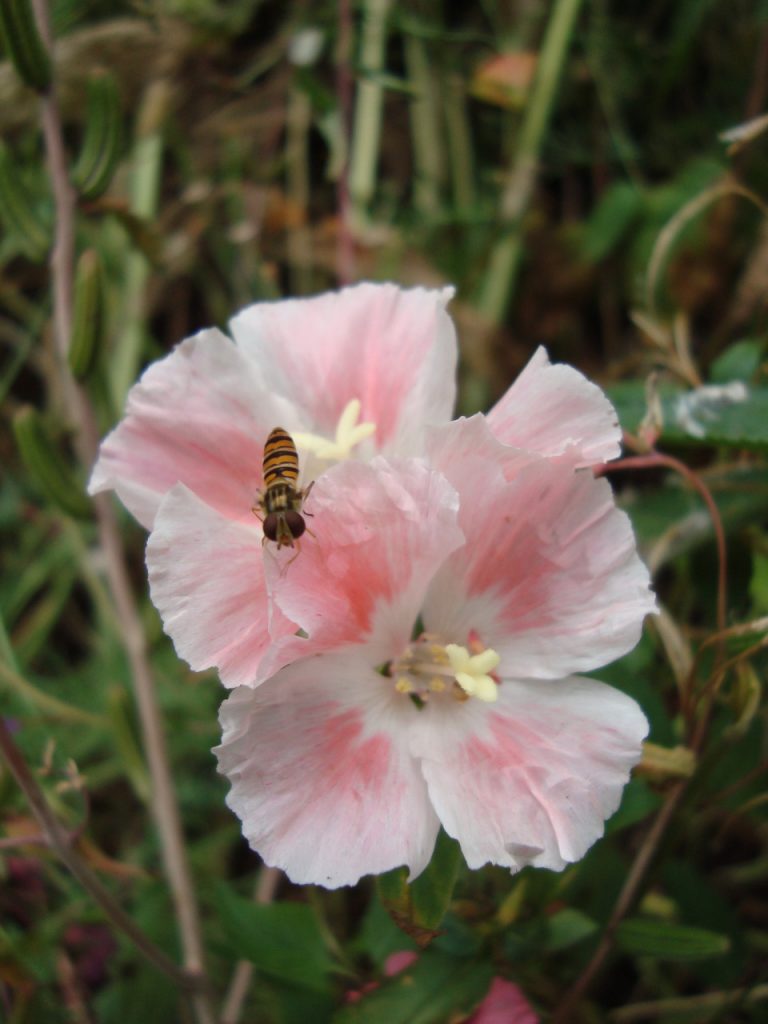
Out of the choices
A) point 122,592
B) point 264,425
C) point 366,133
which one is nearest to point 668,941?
point 264,425

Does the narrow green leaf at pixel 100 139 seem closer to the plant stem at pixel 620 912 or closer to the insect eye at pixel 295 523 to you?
the insect eye at pixel 295 523

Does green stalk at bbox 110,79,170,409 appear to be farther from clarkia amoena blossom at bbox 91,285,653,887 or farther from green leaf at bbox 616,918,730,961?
green leaf at bbox 616,918,730,961

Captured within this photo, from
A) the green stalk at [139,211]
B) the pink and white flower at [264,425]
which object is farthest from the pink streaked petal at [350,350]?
the green stalk at [139,211]

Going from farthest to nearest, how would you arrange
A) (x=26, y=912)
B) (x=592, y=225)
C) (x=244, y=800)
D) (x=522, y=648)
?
(x=592, y=225)
(x=26, y=912)
(x=522, y=648)
(x=244, y=800)

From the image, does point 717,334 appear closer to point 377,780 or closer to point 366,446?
point 366,446

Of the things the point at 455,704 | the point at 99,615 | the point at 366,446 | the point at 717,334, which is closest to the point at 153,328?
the point at 99,615

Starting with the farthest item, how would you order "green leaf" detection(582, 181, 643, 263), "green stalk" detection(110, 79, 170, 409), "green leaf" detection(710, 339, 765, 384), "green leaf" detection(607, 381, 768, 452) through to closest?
1. "green leaf" detection(582, 181, 643, 263)
2. "green stalk" detection(110, 79, 170, 409)
3. "green leaf" detection(710, 339, 765, 384)
4. "green leaf" detection(607, 381, 768, 452)

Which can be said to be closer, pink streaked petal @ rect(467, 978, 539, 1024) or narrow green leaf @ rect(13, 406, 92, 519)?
pink streaked petal @ rect(467, 978, 539, 1024)

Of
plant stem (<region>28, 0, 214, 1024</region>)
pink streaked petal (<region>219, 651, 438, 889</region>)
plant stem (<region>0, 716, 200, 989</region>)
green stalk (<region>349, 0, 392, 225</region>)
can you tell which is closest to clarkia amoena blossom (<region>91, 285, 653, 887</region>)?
pink streaked petal (<region>219, 651, 438, 889</region>)
